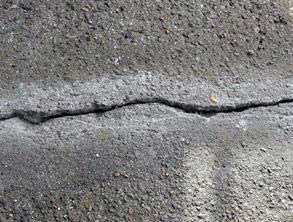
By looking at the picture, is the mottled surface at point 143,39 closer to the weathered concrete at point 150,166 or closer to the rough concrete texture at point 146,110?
the rough concrete texture at point 146,110

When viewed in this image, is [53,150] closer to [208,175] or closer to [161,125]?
[161,125]

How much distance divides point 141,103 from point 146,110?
33 mm

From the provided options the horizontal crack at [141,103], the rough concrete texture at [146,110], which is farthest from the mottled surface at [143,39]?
the horizontal crack at [141,103]

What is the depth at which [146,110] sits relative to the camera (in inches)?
85.1

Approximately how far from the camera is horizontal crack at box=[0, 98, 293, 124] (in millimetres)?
2129

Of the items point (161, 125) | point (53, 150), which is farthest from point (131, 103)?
point (53, 150)

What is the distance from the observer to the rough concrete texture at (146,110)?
1.95 meters

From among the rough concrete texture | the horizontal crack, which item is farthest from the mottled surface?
the horizontal crack

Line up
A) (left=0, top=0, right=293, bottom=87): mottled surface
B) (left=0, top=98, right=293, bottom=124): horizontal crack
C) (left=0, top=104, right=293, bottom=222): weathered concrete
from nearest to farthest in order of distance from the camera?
(left=0, top=104, right=293, bottom=222): weathered concrete
(left=0, top=98, right=293, bottom=124): horizontal crack
(left=0, top=0, right=293, bottom=87): mottled surface

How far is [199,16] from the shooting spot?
2416 mm

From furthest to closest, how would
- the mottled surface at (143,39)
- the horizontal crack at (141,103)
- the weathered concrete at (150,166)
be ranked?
1. the mottled surface at (143,39)
2. the horizontal crack at (141,103)
3. the weathered concrete at (150,166)

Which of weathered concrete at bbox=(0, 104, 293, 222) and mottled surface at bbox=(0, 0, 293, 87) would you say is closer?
weathered concrete at bbox=(0, 104, 293, 222)

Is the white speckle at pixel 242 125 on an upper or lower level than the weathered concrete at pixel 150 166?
upper

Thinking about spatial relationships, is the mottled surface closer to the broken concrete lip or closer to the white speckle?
the broken concrete lip
